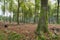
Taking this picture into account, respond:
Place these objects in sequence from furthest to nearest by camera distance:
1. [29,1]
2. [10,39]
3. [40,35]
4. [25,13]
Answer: [25,13] → [29,1] → [40,35] → [10,39]

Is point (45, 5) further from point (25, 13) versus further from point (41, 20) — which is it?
point (25, 13)

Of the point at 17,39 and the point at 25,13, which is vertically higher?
the point at 25,13

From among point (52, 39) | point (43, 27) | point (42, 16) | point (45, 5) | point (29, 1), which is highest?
point (29, 1)

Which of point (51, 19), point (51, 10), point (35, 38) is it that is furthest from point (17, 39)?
point (51, 19)

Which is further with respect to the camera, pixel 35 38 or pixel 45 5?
pixel 45 5

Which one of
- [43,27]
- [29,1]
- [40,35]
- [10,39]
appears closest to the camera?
[10,39]

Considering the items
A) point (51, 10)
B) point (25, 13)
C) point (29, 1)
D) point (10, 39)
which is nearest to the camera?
point (10, 39)

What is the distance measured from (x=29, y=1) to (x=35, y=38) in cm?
2281

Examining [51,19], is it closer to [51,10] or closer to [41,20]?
[51,10]

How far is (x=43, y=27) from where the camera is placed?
14.2 m

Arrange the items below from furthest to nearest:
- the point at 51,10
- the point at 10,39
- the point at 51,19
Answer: the point at 51,19, the point at 51,10, the point at 10,39

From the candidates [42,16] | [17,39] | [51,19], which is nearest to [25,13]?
[51,19]

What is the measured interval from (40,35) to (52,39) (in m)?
1.07

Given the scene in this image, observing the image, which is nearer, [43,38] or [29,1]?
[43,38]
